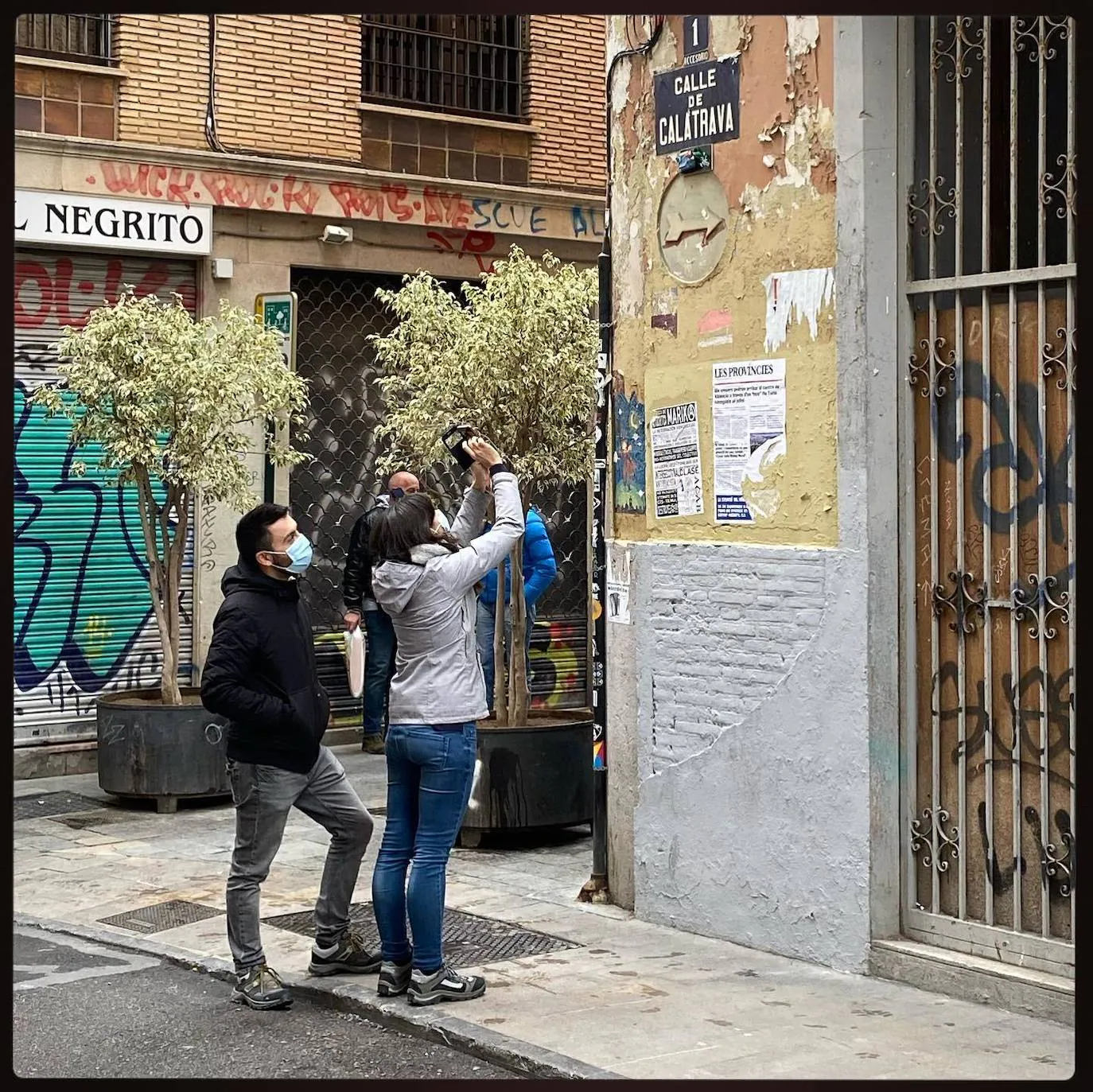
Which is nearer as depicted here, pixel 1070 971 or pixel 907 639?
pixel 1070 971

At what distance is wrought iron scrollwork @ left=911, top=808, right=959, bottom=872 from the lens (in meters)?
6.86

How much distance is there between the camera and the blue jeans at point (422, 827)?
6.56 metres

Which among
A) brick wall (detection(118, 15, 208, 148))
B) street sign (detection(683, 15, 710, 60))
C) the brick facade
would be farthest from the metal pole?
brick wall (detection(118, 15, 208, 148))

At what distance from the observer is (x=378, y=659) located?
13266 millimetres

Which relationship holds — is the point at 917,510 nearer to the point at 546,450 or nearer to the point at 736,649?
the point at 736,649

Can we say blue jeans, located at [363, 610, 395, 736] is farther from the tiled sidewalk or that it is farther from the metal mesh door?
the tiled sidewalk

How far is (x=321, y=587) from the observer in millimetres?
14305

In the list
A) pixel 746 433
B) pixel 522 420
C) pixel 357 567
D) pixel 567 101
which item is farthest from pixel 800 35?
pixel 567 101

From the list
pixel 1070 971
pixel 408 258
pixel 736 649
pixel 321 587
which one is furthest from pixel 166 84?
pixel 1070 971

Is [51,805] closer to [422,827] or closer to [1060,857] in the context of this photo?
[422,827]

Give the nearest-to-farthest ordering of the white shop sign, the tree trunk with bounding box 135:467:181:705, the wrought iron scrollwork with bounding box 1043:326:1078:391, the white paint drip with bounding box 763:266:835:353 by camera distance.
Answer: the wrought iron scrollwork with bounding box 1043:326:1078:391 < the white paint drip with bounding box 763:266:835:353 < the tree trunk with bounding box 135:467:181:705 < the white shop sign

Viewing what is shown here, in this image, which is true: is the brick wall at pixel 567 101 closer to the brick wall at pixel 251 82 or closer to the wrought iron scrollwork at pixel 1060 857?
the brick wall at pixel 251 82

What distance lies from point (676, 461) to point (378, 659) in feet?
18.9

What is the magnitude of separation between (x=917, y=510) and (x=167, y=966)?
3764 millimetres
